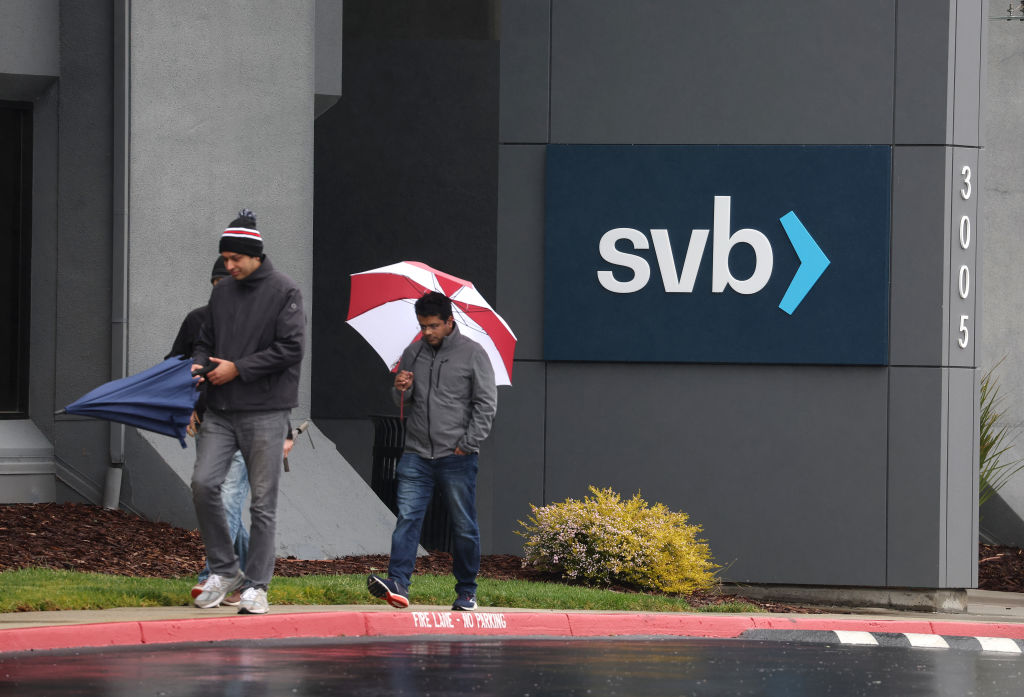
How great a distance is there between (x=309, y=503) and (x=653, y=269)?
4.15m

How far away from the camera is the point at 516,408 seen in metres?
14.7

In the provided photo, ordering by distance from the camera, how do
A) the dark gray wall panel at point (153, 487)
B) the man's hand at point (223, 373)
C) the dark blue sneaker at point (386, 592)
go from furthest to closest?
the dark gray wall panel at point (153, 487) < the dark blue sneaker at point (386, 592) < the man's hand at point (223, 373)

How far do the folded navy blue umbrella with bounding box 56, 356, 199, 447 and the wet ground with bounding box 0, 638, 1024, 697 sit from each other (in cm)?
140

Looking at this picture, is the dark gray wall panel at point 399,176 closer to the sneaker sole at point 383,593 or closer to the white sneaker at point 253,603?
the sneaker sole at point 383,593

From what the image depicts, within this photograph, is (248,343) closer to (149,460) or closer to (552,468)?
(149,460)

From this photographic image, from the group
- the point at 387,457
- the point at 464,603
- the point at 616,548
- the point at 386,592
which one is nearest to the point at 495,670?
the point at 386,592

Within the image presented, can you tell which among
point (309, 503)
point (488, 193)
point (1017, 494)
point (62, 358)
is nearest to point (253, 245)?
point (309, 503)

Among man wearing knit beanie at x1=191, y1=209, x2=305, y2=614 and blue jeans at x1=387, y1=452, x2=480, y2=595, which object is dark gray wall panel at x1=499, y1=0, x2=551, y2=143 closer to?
blue jeans at x1=387, y1=452, x2=480, y2=595

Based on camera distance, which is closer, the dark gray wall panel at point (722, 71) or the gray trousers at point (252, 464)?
the gray trousers at point (252, 464)

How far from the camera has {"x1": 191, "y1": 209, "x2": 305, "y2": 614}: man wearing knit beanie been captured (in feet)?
28.2

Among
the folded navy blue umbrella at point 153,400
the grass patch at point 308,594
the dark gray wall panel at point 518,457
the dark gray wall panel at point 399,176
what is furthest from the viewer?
the dark gray wall panel at point 399,176

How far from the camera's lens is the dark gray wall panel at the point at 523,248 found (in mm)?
14711

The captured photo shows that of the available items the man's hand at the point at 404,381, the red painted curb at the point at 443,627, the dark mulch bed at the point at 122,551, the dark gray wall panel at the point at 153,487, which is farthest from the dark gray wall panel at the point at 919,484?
the dark gray wall panel at the point at 153,487

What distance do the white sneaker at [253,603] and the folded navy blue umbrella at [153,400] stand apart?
967mm
